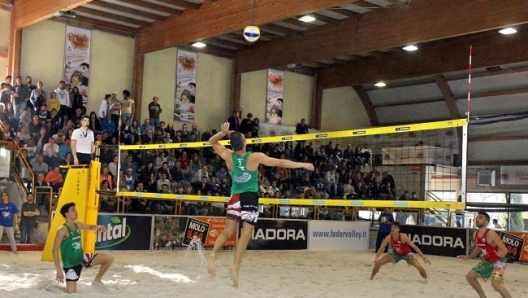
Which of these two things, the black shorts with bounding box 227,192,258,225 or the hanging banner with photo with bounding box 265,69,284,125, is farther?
the hanging banner with photo with bounding box 265,69,284,125

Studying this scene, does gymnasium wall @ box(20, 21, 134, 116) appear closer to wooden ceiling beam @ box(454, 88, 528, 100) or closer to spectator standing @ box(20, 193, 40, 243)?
spectator standing @ box(20, 193, 40, 243)

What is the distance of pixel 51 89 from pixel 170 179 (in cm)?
522

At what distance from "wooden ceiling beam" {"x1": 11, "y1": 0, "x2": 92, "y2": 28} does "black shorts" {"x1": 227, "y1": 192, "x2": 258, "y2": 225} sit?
30.2 feet

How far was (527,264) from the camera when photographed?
15281 millimetres

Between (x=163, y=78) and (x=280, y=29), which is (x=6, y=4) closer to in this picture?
(x=163, y=78)

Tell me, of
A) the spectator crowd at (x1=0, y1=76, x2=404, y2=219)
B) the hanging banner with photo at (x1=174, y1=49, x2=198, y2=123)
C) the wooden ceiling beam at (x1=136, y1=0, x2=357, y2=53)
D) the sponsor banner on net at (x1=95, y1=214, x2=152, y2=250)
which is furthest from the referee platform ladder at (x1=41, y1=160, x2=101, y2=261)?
the hanging banner with photo at (x1=174, y1=49, x2=198, y2=123)

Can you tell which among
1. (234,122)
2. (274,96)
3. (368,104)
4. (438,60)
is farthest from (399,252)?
(368,104)

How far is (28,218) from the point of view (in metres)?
12.1

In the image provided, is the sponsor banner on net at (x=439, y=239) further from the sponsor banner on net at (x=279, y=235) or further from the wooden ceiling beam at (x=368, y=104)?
the wooden ceiling beam at (x=368, y=104)

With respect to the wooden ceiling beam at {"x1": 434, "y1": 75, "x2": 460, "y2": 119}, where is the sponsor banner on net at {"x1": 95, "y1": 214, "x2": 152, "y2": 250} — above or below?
below

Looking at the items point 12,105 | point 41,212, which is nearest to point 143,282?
point 41,212

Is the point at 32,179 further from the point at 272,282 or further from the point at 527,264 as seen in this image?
the point at 527,264

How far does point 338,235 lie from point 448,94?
8659mm

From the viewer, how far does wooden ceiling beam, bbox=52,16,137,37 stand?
18.4 metres
